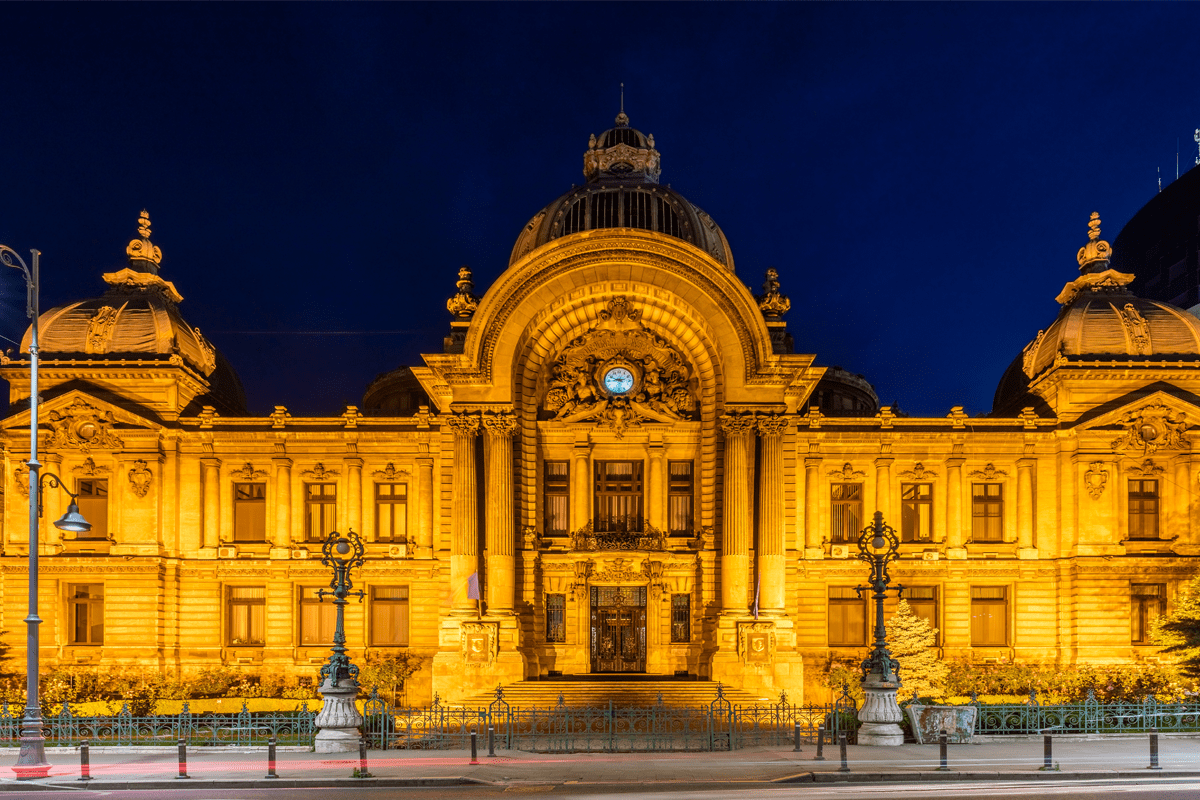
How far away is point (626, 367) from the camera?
4006cm

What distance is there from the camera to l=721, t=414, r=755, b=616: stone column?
121ft

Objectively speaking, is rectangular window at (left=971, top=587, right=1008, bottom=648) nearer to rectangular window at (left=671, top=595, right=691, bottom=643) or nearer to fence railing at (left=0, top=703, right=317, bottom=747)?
rectangular window at (left=671, top=595, right=691, bottom=643)

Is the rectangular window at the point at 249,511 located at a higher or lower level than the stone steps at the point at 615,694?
higher

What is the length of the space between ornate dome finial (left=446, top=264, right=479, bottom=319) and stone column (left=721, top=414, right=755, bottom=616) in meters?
9.89

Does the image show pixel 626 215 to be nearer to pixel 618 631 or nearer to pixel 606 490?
pixel 606 490

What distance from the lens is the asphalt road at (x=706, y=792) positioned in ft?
59.2

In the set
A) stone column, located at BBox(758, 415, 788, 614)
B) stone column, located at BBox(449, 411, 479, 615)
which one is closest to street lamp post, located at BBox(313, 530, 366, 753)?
stone column, located at BBox(449, 411, 479, 615)

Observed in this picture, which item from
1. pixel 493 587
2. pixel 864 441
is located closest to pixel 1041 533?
pixel 864 441

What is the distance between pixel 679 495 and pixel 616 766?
18690mm

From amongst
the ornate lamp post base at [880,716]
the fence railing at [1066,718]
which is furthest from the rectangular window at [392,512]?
the fence railing at [1066,718]

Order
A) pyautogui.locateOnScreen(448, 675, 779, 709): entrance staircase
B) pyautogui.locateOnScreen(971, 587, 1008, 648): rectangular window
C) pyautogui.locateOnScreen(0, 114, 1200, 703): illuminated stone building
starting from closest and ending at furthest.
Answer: pyautogui.locateOnScreen(448, 675, 779, 709): entrance staircase < pyautogui.locateOnScreen(0, 114, 1200, 703): illuminated stone building < pyautogui.locateOnScreen(971, 587, 1008, 648): rectangular window

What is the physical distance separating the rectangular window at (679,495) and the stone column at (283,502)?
46.5ft

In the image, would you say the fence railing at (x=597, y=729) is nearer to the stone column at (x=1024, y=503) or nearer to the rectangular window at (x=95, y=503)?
the stone column at (x=1024, y=503)

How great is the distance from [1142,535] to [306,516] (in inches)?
Result: 1204
